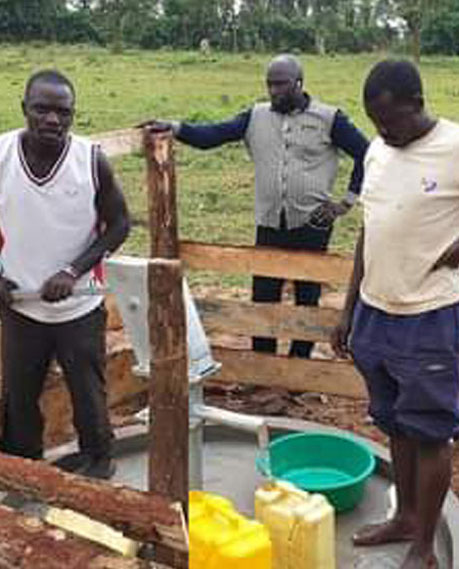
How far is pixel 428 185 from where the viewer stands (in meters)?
3.33

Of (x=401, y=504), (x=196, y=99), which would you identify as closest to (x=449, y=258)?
(x=401, y=504)

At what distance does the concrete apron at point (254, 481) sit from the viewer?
3.95 m

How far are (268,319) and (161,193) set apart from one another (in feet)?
2.65

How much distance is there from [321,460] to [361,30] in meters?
35.2

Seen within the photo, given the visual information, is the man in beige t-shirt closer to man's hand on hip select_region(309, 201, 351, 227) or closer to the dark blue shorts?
the dark blue shorts

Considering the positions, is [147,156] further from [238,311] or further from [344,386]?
[344,386]

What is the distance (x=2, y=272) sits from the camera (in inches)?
154

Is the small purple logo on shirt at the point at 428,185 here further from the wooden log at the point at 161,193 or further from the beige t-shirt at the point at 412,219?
the wooden log at the point at 161,193

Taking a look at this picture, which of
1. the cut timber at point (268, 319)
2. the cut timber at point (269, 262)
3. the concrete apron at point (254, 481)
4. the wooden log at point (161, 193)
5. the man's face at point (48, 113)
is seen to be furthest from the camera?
the cut timber at point (268, 319)

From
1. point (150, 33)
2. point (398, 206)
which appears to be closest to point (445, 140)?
point (398, 206)

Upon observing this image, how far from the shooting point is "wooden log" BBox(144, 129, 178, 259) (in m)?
4.78

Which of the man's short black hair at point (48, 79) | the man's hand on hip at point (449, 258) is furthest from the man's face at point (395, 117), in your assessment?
the man's short black hair at point (48, 79)

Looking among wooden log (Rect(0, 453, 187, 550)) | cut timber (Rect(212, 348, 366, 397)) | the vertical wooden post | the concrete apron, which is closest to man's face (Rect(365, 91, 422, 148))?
the vertical wooden post

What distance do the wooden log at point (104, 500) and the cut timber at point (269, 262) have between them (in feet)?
8.28
